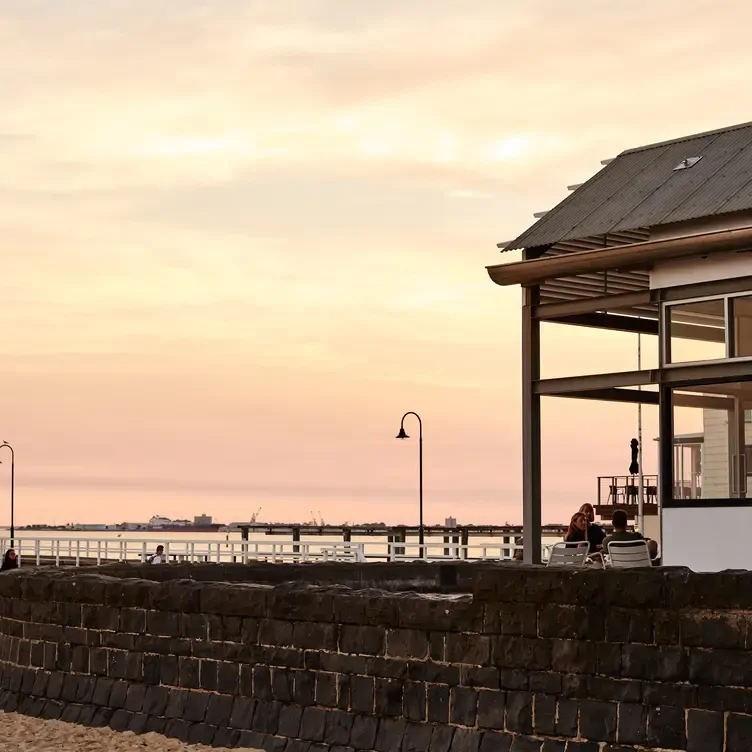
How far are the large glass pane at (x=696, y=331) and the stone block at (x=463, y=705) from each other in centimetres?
709

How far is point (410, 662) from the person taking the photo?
1235 centimetres

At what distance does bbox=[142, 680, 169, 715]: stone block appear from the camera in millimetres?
14680

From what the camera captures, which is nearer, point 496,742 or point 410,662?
point 496,742

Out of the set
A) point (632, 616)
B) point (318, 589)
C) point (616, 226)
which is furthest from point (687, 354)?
point (632, 616)

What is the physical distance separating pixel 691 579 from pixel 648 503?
1874cm

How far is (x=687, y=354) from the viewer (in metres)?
18.0

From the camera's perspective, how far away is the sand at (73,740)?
45.9 feet

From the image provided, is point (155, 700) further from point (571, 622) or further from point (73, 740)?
point (571, 622)

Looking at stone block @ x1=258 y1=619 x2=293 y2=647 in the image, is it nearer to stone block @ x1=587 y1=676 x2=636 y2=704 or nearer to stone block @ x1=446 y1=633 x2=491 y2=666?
stone block @ x1=446 y1=633 x2=491 y2=666

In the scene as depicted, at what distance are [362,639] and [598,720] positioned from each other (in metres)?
2.63

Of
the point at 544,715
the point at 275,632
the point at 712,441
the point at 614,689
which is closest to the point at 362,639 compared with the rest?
the point at 275,632

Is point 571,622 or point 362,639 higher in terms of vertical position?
point 571,622

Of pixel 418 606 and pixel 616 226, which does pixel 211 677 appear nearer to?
pixel 418 606

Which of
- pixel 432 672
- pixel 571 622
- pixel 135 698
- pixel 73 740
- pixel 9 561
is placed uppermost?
pixel 571 622
